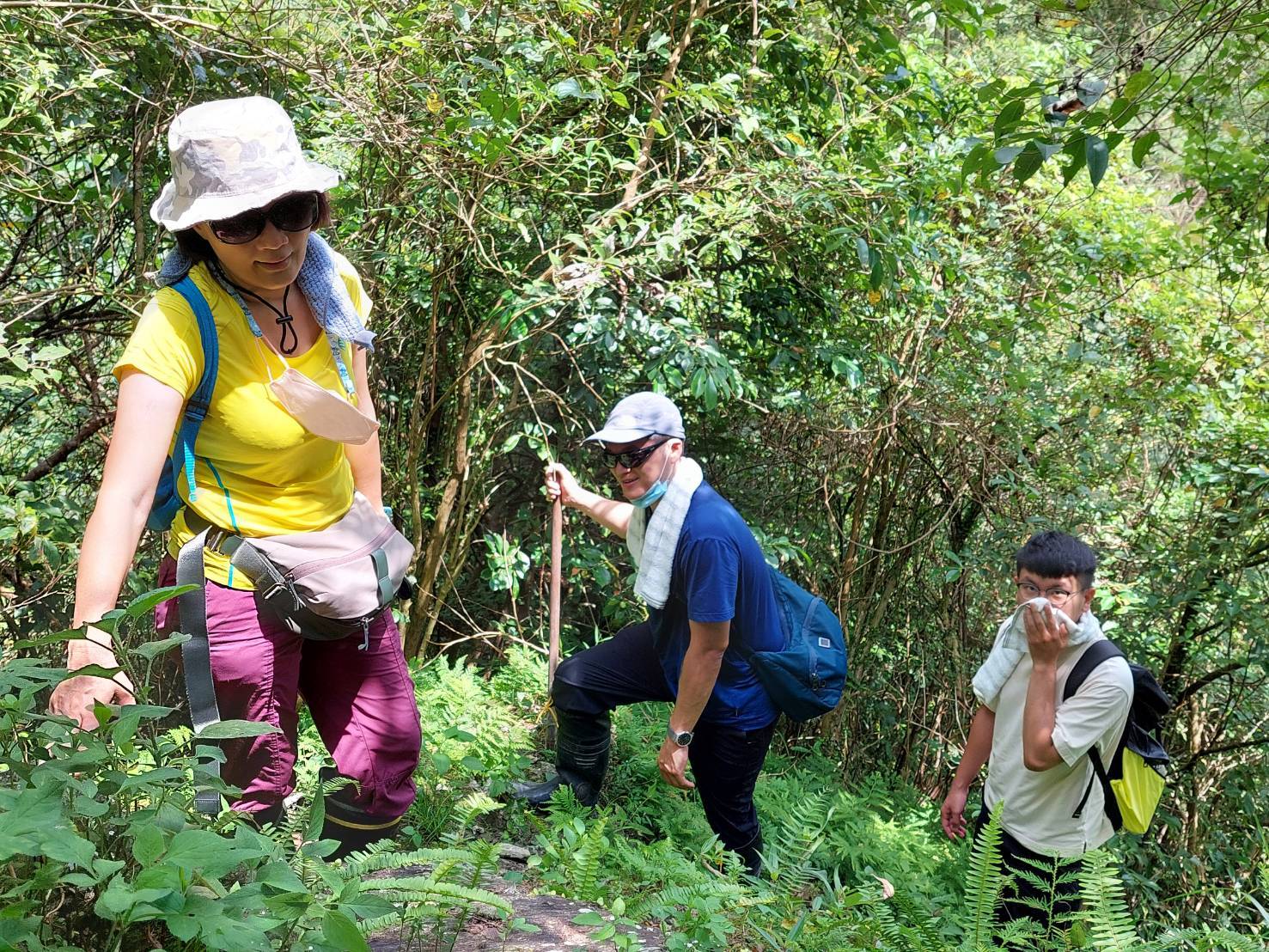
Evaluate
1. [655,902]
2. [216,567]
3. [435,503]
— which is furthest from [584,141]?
[655,902]

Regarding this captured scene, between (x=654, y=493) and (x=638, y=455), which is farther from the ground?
(x=638, y=455)

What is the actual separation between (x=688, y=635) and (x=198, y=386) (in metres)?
2.18

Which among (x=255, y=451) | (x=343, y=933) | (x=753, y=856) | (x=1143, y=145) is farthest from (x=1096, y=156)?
(x=753, y=856)

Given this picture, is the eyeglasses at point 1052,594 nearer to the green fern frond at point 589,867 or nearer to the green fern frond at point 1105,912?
the green fern frond at point 1105,912

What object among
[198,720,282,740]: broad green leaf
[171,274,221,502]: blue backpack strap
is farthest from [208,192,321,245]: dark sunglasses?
[198,720,282,740]: broad green leaf

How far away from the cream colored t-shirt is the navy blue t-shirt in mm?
882

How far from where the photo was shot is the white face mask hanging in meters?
2.57

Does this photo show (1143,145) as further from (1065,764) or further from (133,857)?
(133,857)

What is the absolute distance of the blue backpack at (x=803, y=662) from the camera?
393 cm

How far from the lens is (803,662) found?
3930 millimetres

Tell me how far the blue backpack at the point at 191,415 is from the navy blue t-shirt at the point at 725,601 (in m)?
1.79

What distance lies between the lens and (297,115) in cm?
500

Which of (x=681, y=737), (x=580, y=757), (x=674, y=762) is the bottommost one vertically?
(x=580, y=757)

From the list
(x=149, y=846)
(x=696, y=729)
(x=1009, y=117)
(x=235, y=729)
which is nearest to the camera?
(x=149, y=846)
